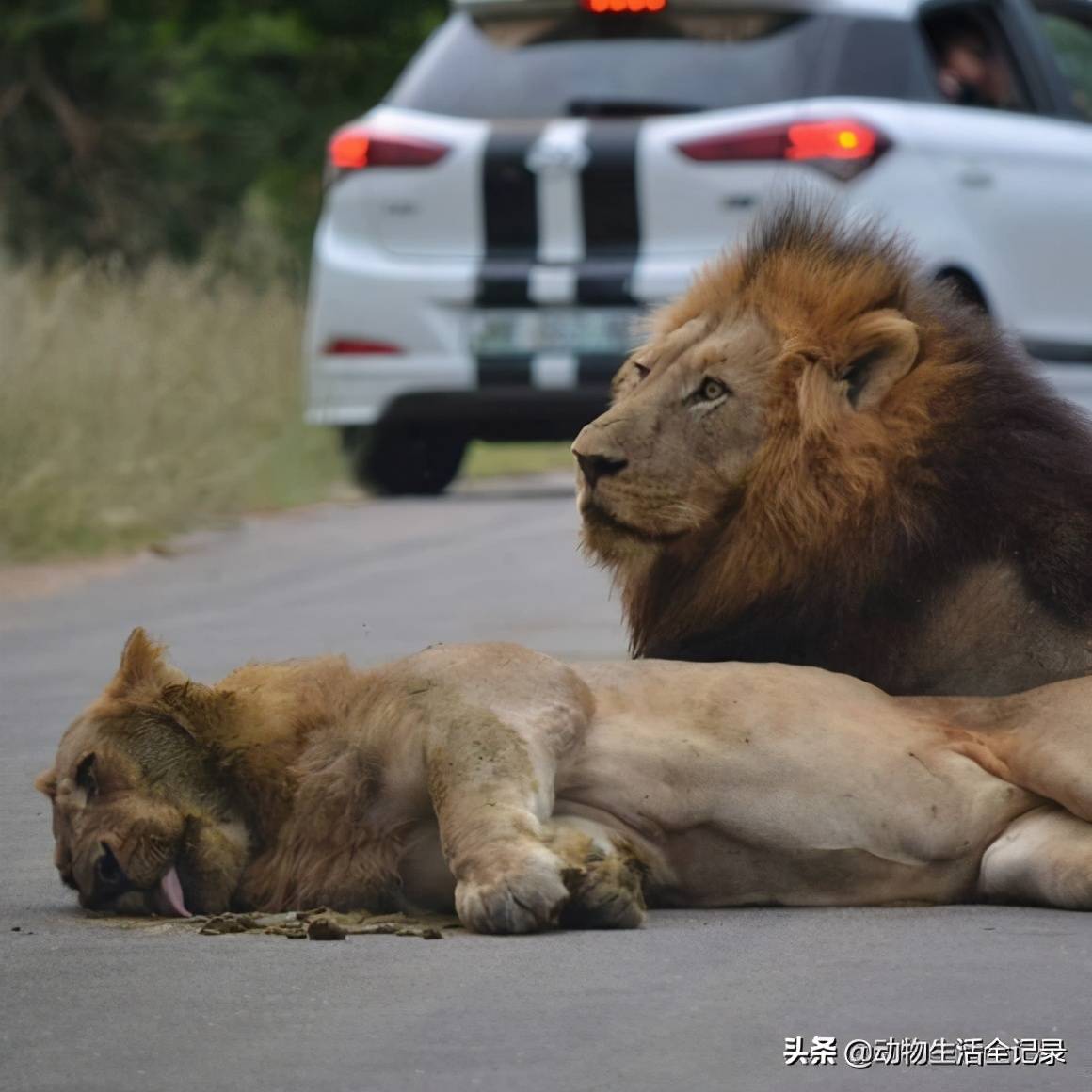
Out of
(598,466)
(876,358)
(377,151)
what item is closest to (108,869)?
(598,466)

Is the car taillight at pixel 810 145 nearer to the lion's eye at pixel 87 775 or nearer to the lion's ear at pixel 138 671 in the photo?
the lion's ear at pixel 138 671

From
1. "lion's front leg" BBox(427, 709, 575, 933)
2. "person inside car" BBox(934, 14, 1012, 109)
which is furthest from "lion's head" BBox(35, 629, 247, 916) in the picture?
"person inside car" BBox(934, 14, 1012, 109)

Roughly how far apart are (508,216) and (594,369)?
739 millimetres

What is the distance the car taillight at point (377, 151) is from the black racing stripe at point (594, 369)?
1.04 m

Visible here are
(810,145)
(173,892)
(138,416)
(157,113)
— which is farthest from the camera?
(157,113)

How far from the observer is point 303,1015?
4008 mm

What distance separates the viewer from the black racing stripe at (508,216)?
12258 mm

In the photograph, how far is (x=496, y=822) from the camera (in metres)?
4.38

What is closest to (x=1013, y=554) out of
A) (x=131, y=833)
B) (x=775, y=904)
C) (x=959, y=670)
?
(x=959, y=670)

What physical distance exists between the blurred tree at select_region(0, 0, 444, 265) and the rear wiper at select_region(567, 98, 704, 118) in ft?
30.9

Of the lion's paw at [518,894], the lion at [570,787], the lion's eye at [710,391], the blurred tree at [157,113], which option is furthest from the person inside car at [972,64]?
the blurred tree at [157,113]

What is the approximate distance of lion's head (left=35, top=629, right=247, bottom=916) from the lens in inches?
182

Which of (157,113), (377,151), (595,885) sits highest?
(595,885)

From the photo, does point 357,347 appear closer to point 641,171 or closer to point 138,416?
point 138,416
